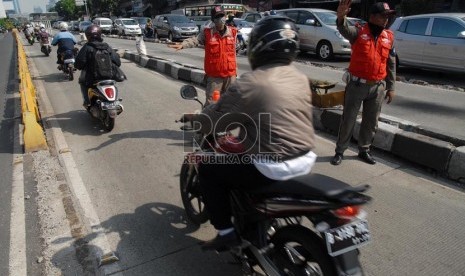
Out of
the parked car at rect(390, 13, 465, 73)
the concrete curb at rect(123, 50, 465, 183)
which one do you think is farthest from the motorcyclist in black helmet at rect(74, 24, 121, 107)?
the parked car at rect(390, 13, 465, 73)

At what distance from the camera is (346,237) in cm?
198

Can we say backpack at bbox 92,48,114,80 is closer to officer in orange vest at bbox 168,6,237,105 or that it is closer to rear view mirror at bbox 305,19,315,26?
officer in orange vest at bbox 168,6,237,105

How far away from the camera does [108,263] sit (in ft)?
10.3

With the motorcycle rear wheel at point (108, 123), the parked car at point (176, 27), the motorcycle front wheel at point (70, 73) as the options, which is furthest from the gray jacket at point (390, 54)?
the parked car at point (176, 27)

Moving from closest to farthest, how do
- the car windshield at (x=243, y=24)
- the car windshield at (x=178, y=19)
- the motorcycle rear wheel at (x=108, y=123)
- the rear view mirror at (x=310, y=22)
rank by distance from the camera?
the motorcycle rear wheel at (x=108, y=123) < the rear view mirror at (x=310, y=22) < the car windshield at (x=243, y=24) < the car windshield at (x=178, y=19)

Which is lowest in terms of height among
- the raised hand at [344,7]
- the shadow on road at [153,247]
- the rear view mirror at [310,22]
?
the shadow on road at [153,247]

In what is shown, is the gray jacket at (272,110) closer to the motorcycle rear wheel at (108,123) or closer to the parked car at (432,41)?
the motorcycle rear wheel at (108,123)

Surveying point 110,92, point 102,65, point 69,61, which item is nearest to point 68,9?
point 69,61

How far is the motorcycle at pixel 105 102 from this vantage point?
6.41 metres

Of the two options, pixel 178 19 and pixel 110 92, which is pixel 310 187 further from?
pixel 178 19

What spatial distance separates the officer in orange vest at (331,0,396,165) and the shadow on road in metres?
2.36

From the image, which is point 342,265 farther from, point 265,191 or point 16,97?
point 16,97

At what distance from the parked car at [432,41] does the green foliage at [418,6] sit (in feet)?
36.2

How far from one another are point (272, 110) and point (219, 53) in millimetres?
3598
